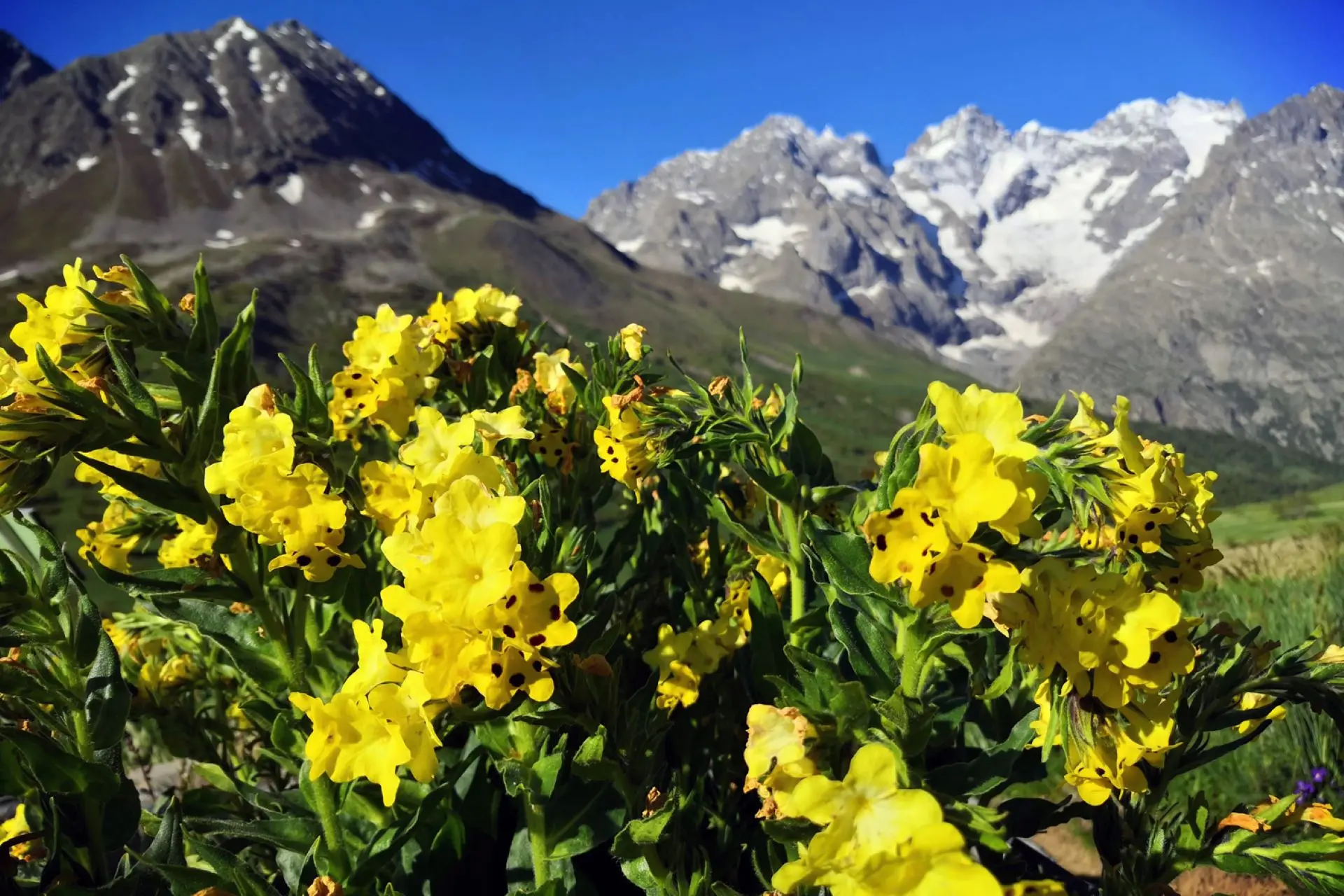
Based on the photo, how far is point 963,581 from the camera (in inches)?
52.3

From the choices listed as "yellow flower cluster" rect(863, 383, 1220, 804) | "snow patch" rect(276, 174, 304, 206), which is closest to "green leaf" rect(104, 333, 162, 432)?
"yellow flower cluster" rect(863, 383, 1220, 804)

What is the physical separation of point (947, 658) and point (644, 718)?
33.3 inches

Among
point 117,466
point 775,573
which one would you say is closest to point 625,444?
point 775,573

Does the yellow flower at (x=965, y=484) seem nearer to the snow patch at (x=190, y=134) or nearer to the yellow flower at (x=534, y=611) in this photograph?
the yellow flower at (x=534, y=611)

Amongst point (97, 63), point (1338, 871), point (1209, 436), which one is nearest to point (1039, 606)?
point (1338, 871)

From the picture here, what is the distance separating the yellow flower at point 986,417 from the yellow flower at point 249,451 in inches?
51.5

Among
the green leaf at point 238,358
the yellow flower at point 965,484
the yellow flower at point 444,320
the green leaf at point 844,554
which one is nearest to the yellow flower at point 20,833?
the green leaf at point 238,358

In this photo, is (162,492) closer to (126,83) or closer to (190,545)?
(190,545)

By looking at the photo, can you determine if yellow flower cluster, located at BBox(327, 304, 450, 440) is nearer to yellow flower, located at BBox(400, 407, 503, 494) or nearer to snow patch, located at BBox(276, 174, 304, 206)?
yellow flower, located at BBox(400, 407, 503, 494)

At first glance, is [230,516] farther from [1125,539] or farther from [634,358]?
[1125,539]

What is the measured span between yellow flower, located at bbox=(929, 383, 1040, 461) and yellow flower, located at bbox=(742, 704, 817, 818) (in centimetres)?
58

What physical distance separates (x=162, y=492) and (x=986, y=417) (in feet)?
5.76

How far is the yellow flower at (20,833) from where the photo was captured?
1913mm

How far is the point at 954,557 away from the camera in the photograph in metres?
1.33
